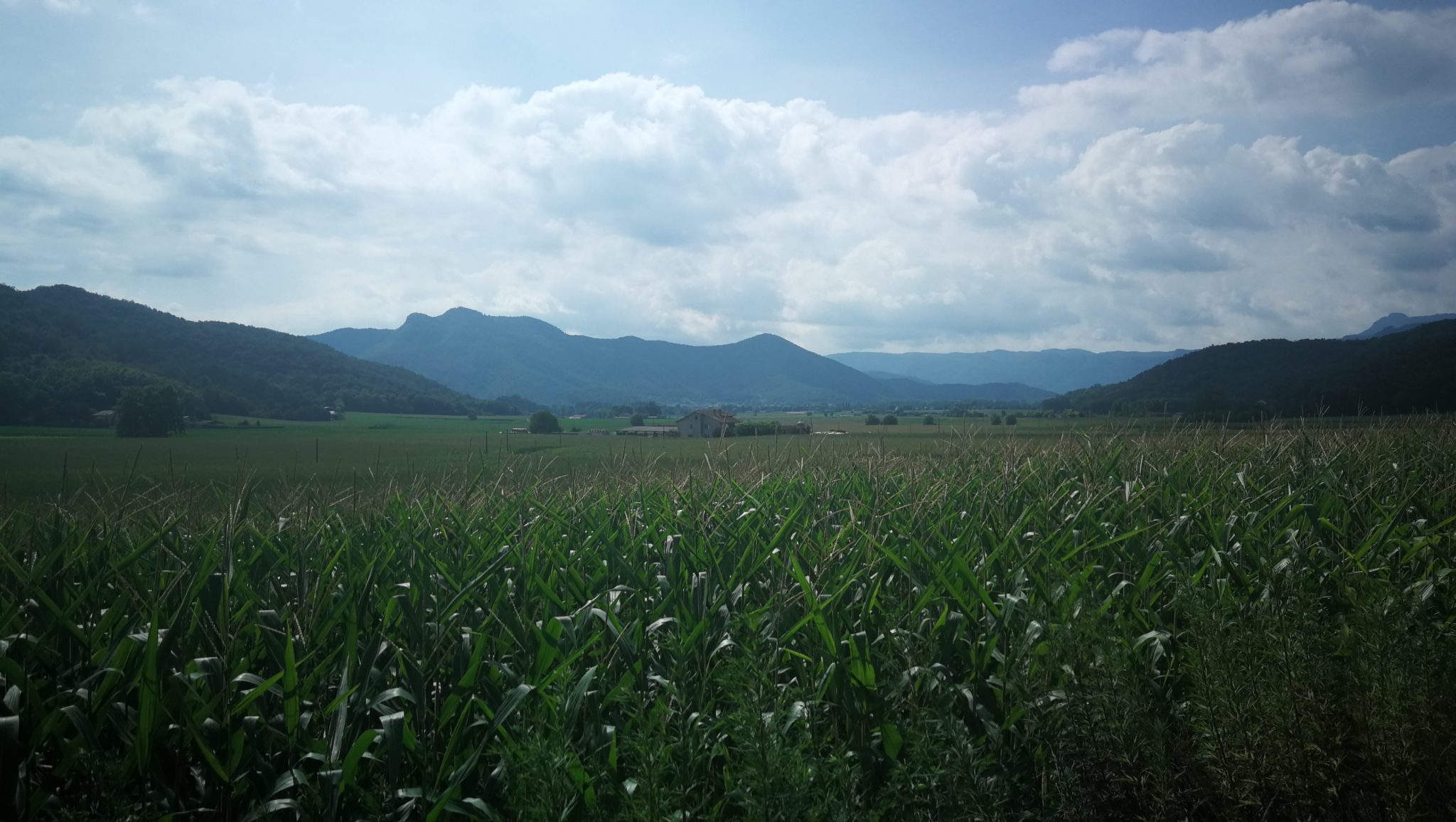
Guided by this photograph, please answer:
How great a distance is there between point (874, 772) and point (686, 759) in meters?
0.79

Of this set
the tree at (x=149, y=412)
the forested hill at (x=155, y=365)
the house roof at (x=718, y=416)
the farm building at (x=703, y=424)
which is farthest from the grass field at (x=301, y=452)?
the house roof at (x=718, y=416)

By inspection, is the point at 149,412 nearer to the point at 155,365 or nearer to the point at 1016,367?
the point at 155,365

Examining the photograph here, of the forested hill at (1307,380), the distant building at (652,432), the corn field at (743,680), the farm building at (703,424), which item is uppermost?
the forested hill at (1307,380)

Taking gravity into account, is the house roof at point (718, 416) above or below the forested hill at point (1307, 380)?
below

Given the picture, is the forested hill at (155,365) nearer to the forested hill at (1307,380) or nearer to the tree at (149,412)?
the tree at (149,412)

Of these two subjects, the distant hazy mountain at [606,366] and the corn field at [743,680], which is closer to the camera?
the corn field at [743,680]

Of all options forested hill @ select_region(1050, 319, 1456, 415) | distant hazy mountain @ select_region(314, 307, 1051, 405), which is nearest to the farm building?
forested hill @ select_region(1050, 319, 1456, 415)

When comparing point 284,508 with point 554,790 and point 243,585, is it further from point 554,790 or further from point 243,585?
point 554,790

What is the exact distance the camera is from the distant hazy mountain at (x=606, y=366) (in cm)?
4731

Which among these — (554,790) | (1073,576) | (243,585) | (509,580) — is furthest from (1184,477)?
(243,585)

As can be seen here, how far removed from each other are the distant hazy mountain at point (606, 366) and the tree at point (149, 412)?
95.4ft

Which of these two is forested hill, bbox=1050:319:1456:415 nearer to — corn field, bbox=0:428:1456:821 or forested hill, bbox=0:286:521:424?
corn field, bbox=0:428:1456:821

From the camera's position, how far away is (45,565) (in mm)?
4094

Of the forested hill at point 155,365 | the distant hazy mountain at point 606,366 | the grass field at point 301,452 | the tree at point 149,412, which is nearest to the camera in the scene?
the grass field at point 301,452
